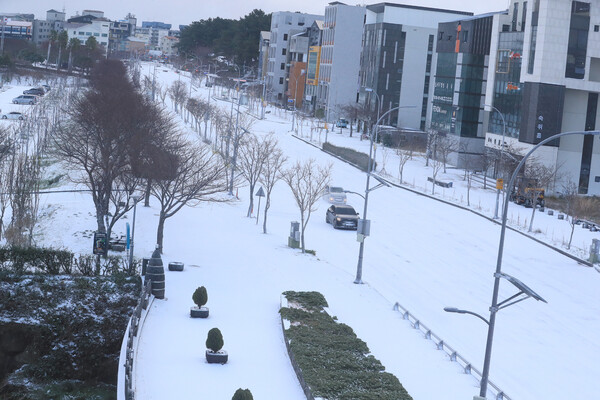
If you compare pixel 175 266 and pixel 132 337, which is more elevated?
pixel 175 266

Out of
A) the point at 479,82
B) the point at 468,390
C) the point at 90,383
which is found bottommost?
the point at 90,383

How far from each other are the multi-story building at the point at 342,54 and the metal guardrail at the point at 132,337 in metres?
89.5

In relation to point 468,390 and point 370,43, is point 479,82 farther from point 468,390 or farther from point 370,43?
point 468,390

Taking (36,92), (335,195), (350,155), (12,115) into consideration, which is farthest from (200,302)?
(36,92)

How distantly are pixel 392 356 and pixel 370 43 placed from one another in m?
90.5

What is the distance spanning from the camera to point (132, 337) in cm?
2325

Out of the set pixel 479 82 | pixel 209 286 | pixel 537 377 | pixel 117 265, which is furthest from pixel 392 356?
pixel 479 82

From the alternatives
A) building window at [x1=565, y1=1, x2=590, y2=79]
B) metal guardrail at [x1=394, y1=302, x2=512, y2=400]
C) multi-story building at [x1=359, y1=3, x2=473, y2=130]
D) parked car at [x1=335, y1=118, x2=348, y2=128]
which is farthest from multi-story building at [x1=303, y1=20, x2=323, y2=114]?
metal guardrail at [x1=394, y1=302, x2=512, y2=400]

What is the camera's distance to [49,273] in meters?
31.4

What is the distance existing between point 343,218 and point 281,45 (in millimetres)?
99614

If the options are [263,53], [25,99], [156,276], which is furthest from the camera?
[263,53]

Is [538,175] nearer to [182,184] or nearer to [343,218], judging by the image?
[343,218]

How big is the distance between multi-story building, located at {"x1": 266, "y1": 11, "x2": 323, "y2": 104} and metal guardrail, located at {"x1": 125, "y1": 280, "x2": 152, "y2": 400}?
115855 mm

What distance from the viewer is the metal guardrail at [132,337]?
62.5 feet
